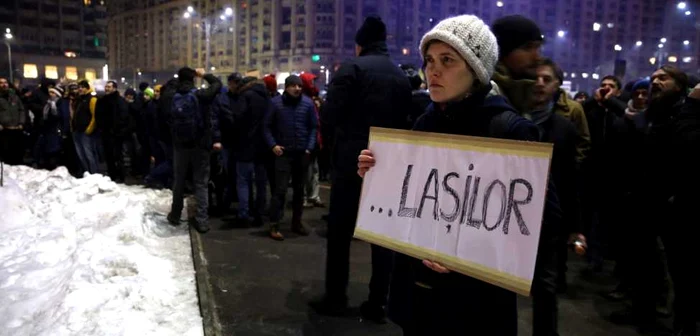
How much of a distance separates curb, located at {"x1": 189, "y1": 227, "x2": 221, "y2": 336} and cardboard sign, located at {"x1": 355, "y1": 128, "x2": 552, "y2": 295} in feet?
7.23

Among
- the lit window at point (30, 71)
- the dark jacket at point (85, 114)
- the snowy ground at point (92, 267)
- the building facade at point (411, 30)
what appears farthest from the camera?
the building facade at point (411, 30)

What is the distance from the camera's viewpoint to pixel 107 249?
19.1 feet

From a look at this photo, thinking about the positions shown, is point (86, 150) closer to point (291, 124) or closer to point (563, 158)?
point (291, 124)

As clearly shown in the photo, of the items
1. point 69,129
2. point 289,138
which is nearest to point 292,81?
point 289,138

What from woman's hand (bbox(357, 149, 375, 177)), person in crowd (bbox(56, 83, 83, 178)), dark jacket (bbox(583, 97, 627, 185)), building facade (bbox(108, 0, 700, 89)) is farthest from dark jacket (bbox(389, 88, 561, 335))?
building facade (bbox(108, 0, 700, 89))

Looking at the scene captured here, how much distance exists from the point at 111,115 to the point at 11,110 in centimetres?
285

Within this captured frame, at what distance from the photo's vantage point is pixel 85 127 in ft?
36.7

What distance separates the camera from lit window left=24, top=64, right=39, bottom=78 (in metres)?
95.1

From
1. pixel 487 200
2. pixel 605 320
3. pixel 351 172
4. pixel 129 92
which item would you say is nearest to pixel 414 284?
pixel 487 200

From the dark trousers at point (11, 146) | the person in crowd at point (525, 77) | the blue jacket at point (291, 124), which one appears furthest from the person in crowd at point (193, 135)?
the dark trousers at point (11, 146)

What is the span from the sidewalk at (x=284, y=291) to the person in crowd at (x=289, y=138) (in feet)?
2.13

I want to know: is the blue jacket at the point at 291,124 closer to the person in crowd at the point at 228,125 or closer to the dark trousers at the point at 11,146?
the person in crowd at the point at 228,125

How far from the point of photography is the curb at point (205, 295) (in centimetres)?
426

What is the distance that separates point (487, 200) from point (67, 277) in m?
4.48
